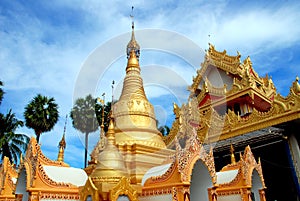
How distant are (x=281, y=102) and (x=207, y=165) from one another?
6.74m

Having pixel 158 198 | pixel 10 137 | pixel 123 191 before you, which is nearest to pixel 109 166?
pixel 123 191

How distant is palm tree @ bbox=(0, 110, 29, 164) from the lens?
18.5 m

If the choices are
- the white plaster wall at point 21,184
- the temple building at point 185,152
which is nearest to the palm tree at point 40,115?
the temple building at point 185,152

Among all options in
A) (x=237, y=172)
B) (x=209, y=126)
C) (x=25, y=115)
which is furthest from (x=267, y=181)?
(x=25, y=115)

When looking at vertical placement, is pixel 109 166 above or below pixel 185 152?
below

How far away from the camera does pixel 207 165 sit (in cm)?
838

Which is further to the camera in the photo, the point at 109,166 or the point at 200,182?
the point at 109,166

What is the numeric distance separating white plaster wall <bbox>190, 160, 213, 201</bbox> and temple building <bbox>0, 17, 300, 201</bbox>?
3 cm

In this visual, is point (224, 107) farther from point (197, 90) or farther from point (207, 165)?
point (207, 165)

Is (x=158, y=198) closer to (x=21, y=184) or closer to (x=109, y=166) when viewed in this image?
(x=109, y=166)

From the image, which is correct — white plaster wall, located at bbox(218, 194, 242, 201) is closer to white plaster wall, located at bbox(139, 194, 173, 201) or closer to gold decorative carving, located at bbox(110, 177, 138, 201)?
white plaster wall, located at bbox(139, 194, 173, 201)

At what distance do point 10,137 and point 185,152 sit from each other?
50.0ft

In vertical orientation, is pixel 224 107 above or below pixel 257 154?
above

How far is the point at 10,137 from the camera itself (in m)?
18.6
